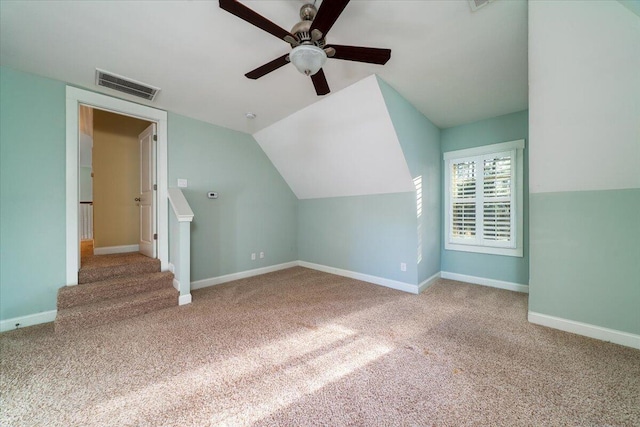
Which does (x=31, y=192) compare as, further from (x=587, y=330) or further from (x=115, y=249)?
(x=587, y=330)

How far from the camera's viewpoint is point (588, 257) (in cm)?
218

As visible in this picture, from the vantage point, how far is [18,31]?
194 cm

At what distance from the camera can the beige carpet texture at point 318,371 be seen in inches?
53.8

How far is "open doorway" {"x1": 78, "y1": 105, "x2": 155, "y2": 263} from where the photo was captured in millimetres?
3945

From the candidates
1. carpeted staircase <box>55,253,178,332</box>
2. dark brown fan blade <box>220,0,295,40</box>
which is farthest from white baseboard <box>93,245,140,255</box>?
dark brown fan blade <box>220,0,295,40</box>

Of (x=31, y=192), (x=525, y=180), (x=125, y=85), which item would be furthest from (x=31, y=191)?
(x=525, y=180)

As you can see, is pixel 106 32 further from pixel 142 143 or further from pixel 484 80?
pixel 484 80

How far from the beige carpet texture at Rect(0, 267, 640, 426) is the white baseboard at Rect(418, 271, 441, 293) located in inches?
24.8

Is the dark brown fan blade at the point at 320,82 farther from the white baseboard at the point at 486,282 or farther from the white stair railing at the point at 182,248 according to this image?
the white baseboard at the point at 486,282

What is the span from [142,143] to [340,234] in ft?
12.1

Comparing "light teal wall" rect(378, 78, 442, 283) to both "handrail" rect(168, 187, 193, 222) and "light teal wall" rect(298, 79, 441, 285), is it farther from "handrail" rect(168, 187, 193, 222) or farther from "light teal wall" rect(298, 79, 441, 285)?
"handrail" rect(168, 187, 193, 222)

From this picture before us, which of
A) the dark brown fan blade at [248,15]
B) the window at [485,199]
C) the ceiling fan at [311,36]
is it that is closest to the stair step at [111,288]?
the ceiling fan at [311,36]

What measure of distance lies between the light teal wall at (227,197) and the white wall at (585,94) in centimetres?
387

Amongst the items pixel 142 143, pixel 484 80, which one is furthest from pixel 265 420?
pixel 142 143
